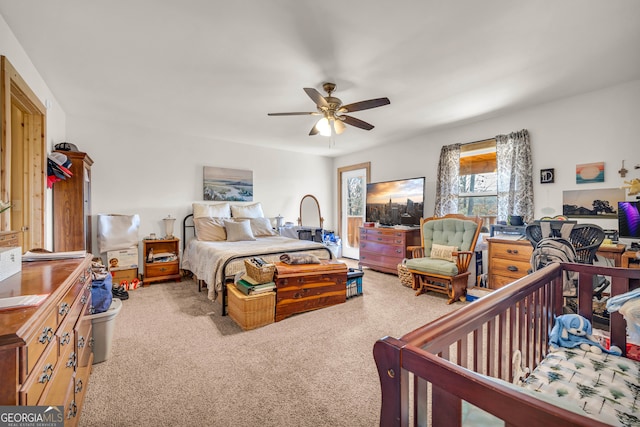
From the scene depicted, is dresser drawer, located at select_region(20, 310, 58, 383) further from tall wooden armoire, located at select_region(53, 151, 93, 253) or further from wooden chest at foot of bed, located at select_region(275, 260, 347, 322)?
tall wooden armoire, located at select_region(53, 151, 93, 253)

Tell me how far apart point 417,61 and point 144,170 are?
169 inches

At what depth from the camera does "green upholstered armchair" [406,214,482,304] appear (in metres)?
3.46

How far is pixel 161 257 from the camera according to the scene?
4.30 meters

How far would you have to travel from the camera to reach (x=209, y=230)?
4.41 metres

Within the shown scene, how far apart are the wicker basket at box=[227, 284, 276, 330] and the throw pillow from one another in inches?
91.5

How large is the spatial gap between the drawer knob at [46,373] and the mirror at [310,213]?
5.21 meters

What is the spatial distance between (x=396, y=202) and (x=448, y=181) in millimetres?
944

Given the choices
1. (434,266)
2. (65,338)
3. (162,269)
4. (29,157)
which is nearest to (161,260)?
(162,269)

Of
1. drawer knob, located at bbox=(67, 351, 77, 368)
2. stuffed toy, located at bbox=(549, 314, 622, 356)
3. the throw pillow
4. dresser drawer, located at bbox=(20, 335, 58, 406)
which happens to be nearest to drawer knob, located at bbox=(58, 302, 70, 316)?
dresser drawer, located at bbox=(20, 335, 58, 406)

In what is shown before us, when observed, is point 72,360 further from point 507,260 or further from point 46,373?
point 507,260

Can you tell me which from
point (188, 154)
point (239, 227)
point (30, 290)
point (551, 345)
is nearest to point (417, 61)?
point (551, 345)

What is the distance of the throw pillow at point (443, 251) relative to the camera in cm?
371

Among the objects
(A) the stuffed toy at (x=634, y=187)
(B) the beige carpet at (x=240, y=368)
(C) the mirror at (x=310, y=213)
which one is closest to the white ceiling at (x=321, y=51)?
(A) the stuffed toy at (x=634, y=187)

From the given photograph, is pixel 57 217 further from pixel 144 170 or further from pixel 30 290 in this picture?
pixel 30 290
